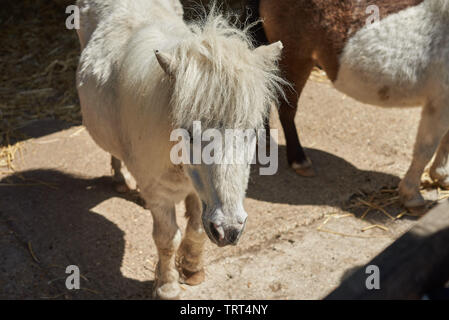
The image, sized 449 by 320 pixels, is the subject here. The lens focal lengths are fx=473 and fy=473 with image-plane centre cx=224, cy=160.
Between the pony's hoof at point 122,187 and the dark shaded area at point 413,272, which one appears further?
the pony's hoof at point 122,187

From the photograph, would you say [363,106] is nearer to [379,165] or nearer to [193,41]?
[379,165]

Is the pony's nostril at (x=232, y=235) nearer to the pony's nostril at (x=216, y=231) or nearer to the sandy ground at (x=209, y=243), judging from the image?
the pony's nostril at (x=216, y=231)

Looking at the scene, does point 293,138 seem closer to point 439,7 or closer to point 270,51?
point 439,7

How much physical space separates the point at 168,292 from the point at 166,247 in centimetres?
30

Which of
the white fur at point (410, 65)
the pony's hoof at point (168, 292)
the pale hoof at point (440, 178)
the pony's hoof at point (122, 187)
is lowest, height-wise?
the pony's hoof at point (168, 292)

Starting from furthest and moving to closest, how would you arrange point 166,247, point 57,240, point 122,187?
point 122,187
point 57,240
point 166,247

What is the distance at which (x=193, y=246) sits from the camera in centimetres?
286

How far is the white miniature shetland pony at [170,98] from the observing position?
6.41 ft

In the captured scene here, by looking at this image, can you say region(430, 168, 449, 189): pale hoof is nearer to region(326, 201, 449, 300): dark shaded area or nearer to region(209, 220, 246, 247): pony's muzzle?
region(209, 220, 246, 247): pony's muzzle

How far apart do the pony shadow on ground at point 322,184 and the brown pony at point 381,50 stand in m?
0.36

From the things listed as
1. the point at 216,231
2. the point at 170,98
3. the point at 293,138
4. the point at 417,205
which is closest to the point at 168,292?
the point at 216,231

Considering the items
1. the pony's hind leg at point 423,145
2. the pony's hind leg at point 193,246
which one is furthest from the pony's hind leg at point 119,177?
the pony's hind leg at point 423,145
